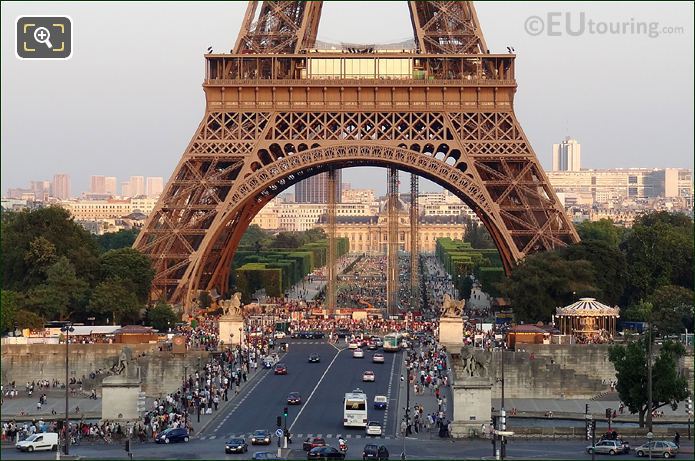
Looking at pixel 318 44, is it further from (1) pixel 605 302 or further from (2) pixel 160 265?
(1) pixel 605 302

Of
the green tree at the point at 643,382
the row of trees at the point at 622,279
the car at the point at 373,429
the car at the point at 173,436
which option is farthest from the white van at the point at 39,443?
the row of trees at the point at 622,279

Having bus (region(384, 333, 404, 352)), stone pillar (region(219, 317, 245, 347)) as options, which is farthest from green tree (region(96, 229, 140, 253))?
stone pillar (region(219, 317, 245, 347))

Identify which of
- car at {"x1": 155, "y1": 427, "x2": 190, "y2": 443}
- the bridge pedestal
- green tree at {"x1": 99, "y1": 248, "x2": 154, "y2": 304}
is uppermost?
green tree at {"x1": 99, "y1": 248, "x2": 154, "y2": 304}

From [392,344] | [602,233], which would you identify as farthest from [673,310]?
[602,233]

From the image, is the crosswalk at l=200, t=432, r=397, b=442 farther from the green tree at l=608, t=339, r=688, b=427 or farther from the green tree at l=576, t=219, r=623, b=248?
the green tree at l=576, t=219, r=623, b=248

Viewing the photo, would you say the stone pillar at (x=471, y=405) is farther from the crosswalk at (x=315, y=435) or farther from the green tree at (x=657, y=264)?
the green tree at (x=657, y=264)
